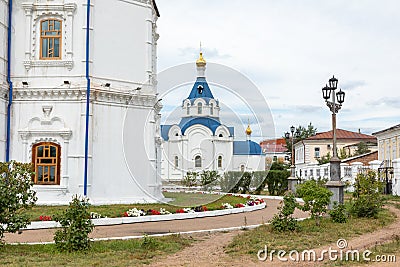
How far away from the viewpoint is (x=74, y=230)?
9.91 m

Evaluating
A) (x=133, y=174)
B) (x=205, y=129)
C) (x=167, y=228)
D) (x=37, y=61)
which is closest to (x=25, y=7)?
(x=37, y=61)

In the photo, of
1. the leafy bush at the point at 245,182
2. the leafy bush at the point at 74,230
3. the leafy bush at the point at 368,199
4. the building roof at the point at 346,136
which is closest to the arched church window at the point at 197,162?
the leafy bush at the point at 245,182

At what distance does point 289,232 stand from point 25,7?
13576 mm

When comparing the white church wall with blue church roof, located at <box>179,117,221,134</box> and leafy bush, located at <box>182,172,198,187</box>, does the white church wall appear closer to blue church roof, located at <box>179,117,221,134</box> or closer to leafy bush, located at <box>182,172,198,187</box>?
leafy bush, located at <box>182,172,198,187</box>

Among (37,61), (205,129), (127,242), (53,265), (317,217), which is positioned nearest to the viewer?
(53,265)

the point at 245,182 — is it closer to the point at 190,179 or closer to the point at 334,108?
the point at 190,179

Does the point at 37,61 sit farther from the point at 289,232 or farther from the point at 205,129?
the point at 205,129

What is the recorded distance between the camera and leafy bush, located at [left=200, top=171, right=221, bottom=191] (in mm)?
32406

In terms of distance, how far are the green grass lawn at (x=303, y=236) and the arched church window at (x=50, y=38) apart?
36.5ft

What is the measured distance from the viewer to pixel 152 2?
69.5 ft

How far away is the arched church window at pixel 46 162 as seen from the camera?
60.8ft

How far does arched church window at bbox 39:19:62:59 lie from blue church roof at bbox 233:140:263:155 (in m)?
9.77

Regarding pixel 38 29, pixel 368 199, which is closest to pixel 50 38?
pixel 38 29

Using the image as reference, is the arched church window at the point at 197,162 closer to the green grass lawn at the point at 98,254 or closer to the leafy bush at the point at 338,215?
the leafy bush at the point at 338,215
